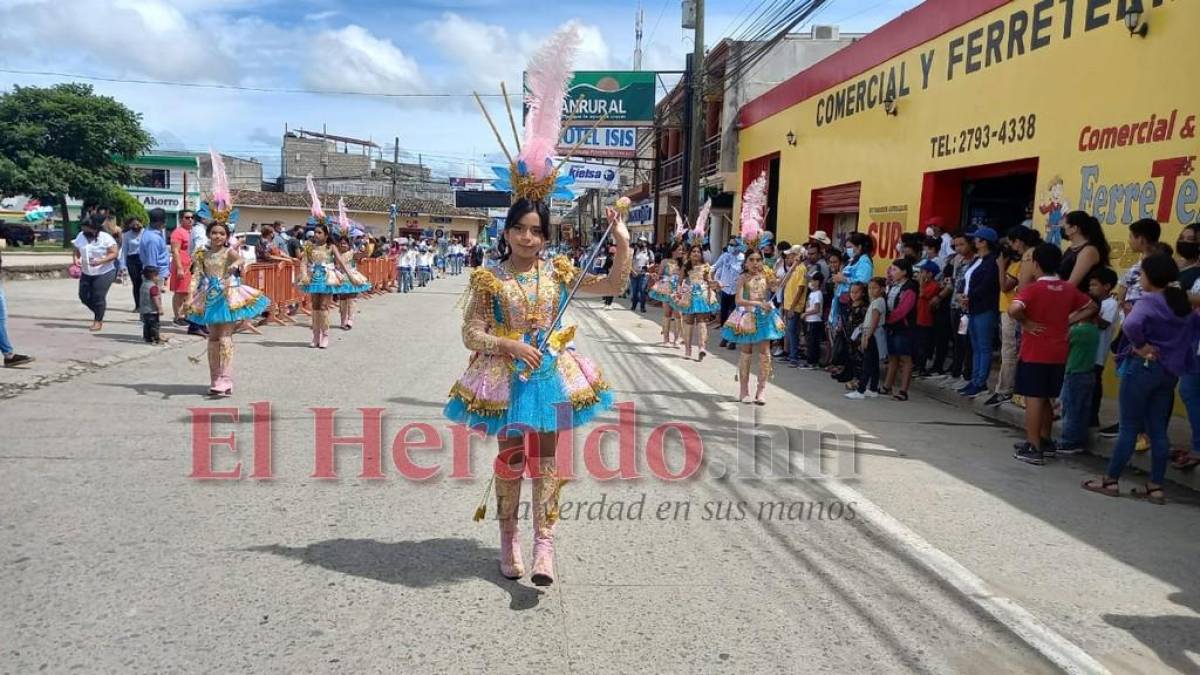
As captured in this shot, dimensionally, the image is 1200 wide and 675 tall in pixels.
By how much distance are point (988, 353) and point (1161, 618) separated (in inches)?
229

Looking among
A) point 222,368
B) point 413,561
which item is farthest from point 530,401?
point 222,368

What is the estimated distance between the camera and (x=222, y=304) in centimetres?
809

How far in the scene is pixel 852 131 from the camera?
1675cm

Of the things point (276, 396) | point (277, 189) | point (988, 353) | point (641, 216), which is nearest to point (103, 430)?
point (276, 396)

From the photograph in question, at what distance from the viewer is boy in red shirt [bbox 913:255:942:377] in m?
10.2

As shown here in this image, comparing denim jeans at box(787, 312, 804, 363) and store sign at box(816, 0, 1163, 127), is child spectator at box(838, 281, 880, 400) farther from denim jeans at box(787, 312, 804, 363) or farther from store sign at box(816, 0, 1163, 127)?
store sign at box(816, 0, 1163, 127)

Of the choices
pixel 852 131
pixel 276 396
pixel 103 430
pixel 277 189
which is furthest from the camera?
pixel 277 189

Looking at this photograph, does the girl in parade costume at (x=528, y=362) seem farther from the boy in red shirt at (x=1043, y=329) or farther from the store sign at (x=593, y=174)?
the store sign at (x=593, y=174)

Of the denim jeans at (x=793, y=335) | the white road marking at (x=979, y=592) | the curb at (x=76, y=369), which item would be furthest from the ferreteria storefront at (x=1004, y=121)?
the curb at (x=76, y=369)

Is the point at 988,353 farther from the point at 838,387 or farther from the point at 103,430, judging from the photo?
the point at 103,430

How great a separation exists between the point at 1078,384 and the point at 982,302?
236cm

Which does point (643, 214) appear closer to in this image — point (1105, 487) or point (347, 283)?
point (347, 283)

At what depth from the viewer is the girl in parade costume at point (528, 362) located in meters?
3.99

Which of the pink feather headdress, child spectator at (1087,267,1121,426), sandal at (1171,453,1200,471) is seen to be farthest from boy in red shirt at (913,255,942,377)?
sandal at (1171,453,1200,471)
